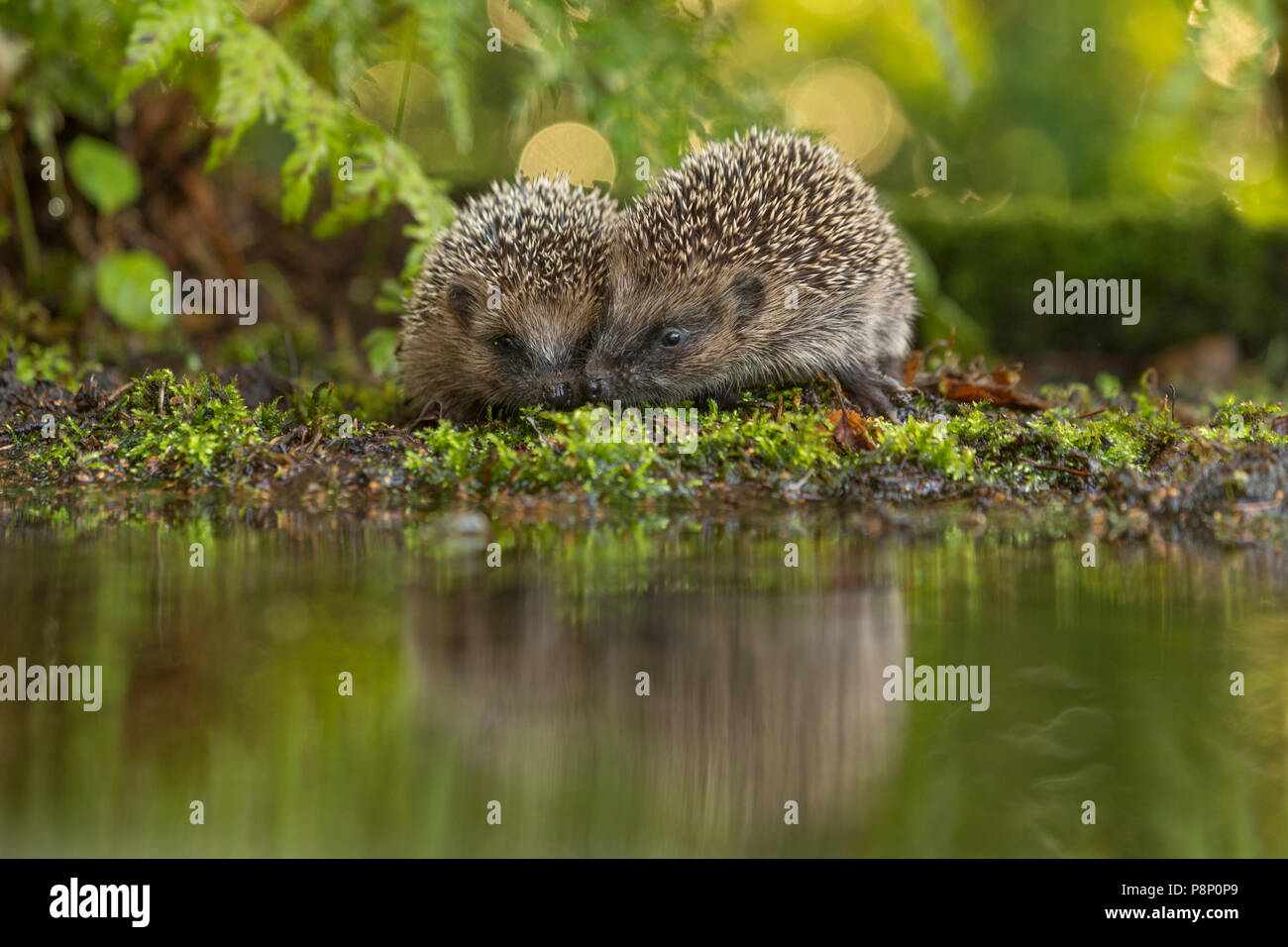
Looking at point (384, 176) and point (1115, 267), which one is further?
point (1115, 267)

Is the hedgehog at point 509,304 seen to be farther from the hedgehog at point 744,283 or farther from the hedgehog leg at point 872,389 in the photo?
the hedgehog leg at point 872,389

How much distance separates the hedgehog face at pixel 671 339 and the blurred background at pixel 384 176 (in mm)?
1589

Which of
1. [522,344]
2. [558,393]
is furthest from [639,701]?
[522,344]

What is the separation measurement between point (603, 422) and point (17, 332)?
21.0 feet

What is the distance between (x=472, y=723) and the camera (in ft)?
11.0

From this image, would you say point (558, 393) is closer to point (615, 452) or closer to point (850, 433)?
point (615, 452)

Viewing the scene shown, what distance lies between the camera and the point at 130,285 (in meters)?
10.3

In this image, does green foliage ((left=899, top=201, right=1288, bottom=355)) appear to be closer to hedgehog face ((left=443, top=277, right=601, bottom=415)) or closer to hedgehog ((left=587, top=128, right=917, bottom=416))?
hedgehog ((left=587, top=128, right=917, bottom=416))

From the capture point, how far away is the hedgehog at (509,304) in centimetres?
801

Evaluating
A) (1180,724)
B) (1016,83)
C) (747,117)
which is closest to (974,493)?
(1180,724)

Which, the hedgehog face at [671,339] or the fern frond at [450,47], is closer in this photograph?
the hedgehog face at [671,339]

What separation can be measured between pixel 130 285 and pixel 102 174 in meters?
1.21

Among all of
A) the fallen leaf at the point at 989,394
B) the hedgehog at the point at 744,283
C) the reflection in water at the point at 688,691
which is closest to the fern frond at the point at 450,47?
the hedgehog at the point at 744,283

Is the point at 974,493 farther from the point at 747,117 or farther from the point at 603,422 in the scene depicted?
the point at 747,117
